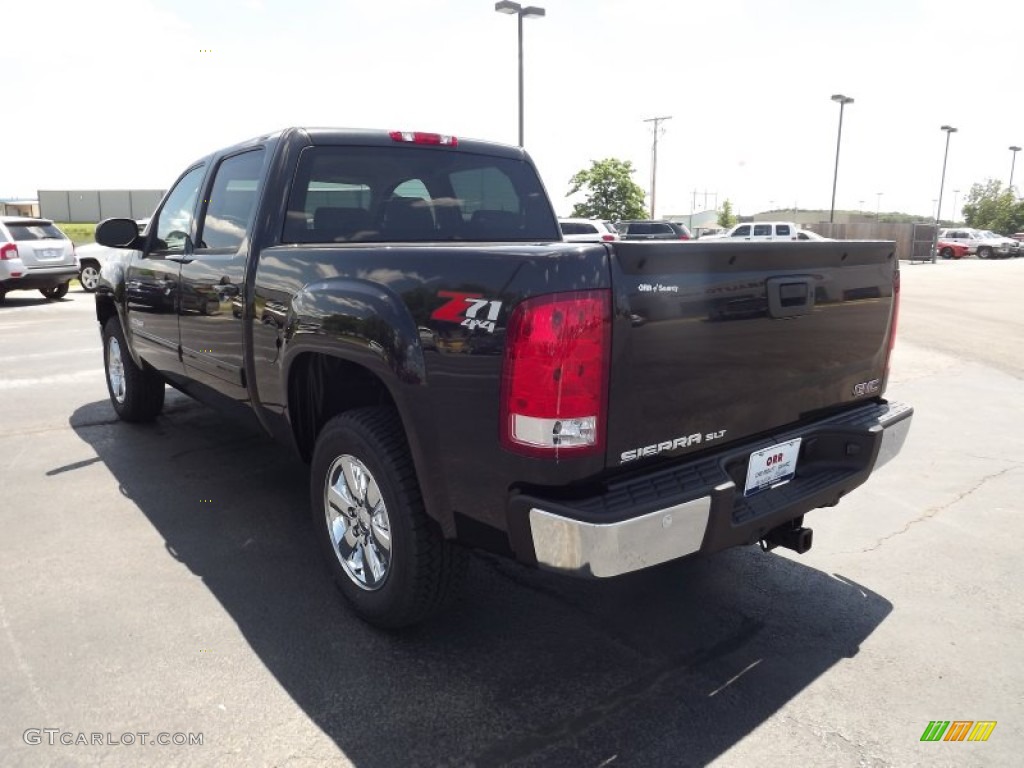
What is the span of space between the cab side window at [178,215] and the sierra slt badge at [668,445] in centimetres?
315

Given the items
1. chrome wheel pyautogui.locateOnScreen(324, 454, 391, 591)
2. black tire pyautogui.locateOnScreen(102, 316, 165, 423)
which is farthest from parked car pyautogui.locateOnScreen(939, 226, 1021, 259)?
chrome wheel pyautogui.locateOnScreen(324, 454, 391, 591)

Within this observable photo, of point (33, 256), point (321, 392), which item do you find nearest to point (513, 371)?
point (321, 392)

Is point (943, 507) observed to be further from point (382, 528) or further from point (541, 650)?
point (382, 528)

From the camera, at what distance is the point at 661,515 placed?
89.8 inches

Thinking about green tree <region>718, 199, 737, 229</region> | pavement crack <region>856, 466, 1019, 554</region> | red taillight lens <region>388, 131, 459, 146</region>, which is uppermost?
green tree <region>718, 199, 737, 229</region>

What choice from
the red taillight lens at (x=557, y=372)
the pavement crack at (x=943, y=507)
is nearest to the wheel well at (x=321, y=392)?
the red taillight lens at (x=557, y=372)

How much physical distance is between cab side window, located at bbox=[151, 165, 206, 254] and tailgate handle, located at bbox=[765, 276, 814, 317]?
128 inches

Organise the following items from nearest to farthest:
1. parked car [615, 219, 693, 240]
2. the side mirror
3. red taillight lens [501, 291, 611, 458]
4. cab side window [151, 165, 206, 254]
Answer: red taillight lens [501, 291, 611, 458] < cab side window [151, 165, 206, 254] < the side mirror < parked car [615, 219, 693, 240]

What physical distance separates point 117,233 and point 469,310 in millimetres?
3699

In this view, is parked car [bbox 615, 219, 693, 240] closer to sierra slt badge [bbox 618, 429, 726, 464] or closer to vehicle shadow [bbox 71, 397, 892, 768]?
vehicle shadow [bbox 71, 397, 892, 768]

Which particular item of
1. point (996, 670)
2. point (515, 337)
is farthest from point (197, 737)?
point (996, 670)

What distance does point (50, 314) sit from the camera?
13109 mm

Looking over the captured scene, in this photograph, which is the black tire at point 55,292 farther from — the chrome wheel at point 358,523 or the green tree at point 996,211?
the green tree at point 996,211

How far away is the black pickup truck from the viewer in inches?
88.9
